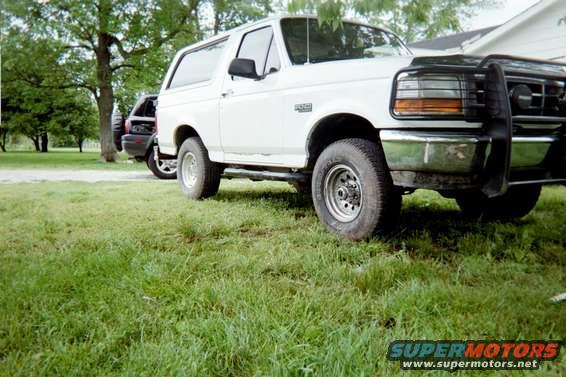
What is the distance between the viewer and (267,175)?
4.47 metres

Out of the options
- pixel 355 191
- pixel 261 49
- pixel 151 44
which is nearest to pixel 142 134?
pixel 261 49

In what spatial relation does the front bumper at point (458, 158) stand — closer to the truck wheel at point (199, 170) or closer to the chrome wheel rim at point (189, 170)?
the truck wheel at point (199, 170)

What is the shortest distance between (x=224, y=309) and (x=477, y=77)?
222 centimetres

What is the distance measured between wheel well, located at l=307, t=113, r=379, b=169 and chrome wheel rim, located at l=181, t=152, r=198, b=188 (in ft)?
7.96

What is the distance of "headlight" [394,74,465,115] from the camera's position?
9.44ft

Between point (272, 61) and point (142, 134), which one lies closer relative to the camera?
point (272, 61)

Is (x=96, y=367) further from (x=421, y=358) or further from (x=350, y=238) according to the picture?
(x=350, y=238)

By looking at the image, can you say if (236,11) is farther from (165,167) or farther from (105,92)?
(165,167)

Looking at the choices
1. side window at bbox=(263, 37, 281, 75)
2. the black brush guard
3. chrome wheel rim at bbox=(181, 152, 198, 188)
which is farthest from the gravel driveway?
the black brush guard

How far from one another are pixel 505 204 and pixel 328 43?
2.36 meters

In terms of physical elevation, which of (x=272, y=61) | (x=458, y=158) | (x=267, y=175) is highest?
(x=272, y=61)

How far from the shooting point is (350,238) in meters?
3.40

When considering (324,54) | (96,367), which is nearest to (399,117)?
(324,54)

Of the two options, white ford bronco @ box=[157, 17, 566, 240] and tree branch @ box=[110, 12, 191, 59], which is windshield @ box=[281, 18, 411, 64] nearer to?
white ford bronco @ box=[157, 17, 566, 240]
